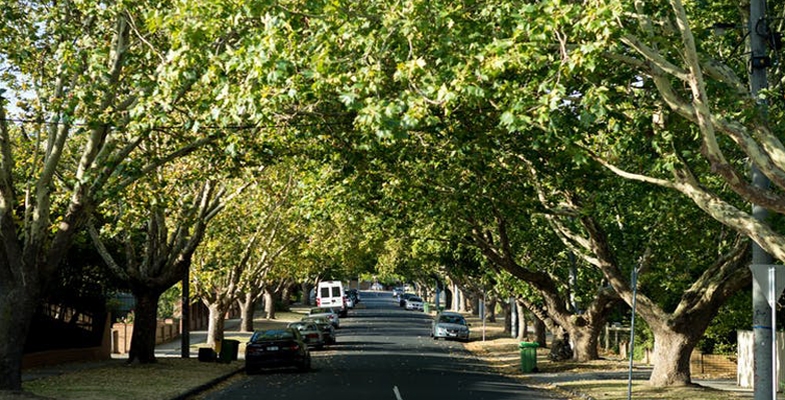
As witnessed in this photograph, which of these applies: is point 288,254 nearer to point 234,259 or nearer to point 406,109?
point 234,259

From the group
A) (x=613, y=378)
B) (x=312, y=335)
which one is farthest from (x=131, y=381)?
(x=312, y=335)

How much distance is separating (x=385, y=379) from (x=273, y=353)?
4.83 m

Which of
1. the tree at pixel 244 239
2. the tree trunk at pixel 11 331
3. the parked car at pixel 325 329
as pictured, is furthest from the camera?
the parked car at pixel 325 329

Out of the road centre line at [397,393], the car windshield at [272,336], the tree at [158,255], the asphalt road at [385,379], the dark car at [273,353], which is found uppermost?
the tree at [158,255]

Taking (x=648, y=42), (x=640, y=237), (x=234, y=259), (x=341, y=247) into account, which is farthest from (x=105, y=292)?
(x=648, y=42)

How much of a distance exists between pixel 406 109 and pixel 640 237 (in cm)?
1440

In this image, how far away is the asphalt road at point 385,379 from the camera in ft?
75.3


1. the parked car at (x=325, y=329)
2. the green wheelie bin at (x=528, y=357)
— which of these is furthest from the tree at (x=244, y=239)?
the green wheelie bin at (x=528, y=357)

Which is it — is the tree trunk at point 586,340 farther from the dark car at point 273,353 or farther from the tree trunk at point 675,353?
the tree trunk at point 675,353

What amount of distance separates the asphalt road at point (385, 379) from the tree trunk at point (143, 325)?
2.92 meters

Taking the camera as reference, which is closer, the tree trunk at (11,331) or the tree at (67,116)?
the tree at (67,116)

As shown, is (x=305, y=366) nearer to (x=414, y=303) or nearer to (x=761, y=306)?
(x=761, y=306)

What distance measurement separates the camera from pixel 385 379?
1071 inches

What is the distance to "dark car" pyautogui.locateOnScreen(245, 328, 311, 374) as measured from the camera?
101ft
